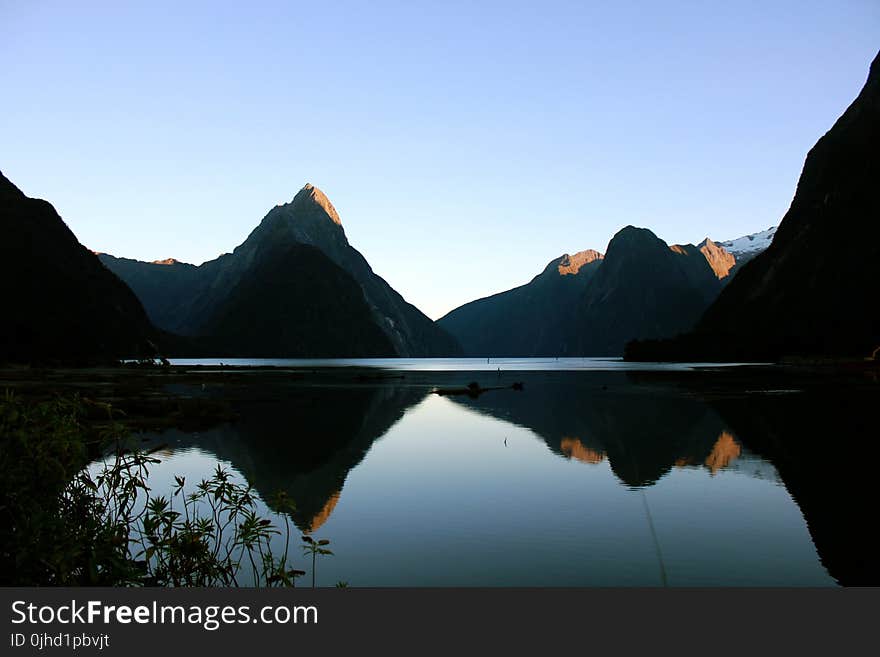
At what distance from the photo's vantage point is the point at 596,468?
36.3 m

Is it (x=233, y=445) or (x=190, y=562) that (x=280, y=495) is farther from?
(x=233, y=445)

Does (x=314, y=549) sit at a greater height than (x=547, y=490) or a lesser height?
lesser

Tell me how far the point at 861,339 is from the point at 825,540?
171m

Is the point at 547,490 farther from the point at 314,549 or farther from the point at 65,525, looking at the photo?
the point at 65,525

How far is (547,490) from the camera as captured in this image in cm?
3023

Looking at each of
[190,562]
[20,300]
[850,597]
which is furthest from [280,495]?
[20,300]

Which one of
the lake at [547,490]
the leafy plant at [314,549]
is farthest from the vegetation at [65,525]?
the lake at [547,490]

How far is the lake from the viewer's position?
1897 cm

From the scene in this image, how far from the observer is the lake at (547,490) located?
19.0 metres

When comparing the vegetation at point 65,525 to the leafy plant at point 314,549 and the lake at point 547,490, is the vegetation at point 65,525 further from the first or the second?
the lake at point 547,490

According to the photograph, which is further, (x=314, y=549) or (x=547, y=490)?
(x=547, y=490)

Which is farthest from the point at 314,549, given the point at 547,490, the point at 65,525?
the point at 547,490

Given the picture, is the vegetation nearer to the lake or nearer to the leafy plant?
the leafy plant

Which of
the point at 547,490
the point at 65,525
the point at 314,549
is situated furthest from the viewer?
the point at 547,490
